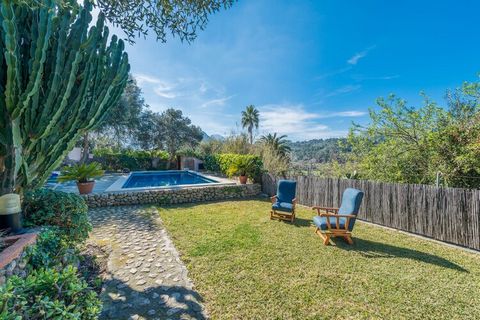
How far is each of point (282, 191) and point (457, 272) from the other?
4396 mm

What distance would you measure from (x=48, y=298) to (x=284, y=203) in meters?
6.01

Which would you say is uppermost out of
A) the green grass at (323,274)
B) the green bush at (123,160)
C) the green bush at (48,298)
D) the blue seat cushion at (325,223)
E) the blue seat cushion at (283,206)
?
the green bush at (123,160)

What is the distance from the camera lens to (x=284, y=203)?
272 inches

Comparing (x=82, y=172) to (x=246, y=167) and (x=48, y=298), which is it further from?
(x=48, y=298)

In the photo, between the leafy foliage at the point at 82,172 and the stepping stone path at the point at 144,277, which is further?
the leafy foliage at the point at 82,172

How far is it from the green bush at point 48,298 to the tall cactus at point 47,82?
83.7 inches

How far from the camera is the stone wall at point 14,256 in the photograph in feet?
6.85

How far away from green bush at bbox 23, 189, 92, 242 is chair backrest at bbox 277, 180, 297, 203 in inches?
214

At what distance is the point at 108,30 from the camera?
4031 mm

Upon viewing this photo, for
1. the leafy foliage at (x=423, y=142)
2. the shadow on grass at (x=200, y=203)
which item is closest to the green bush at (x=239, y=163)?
the shadow on grass at (x=200, y=203)

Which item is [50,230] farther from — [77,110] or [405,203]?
[405,203]

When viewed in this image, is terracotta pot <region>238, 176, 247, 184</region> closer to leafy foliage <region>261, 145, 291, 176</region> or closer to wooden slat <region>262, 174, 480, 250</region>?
leafy foliage <region>261, 145, 291, 176</region>

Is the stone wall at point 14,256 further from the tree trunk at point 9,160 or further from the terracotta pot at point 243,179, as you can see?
the terracotta pot at point 243,179

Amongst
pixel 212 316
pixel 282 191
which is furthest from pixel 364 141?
pixel 212 316
